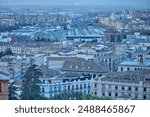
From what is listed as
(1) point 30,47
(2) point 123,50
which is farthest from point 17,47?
(2) point 123,50

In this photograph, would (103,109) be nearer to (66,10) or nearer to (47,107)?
(47,107)

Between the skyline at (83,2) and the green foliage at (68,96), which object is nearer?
the green foliage at (68,96)

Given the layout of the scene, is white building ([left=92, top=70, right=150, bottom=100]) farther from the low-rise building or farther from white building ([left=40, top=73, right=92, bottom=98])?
the low-rise building

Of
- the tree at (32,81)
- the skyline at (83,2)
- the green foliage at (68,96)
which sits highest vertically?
the skyline at (83,2)

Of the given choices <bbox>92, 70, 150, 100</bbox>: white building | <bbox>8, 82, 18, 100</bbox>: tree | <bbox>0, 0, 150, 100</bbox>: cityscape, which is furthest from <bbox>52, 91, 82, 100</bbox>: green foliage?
<bbox>8, 82, 18, 100</bbox>: tree

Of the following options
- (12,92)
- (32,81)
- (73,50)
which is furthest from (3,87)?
(73,50)

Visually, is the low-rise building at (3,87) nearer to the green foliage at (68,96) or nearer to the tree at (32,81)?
the tree at (32,81)

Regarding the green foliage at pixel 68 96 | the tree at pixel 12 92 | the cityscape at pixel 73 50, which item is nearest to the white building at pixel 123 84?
the cityscape at pixel 73 50

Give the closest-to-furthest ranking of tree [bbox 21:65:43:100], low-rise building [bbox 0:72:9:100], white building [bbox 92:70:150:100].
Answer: low-rise building [bbox 0:72:9:100] < white building [bbox 92:70:150:100] < tree [bbox 21:65:43:100]

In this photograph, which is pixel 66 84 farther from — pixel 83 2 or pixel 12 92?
pixel 83 2
